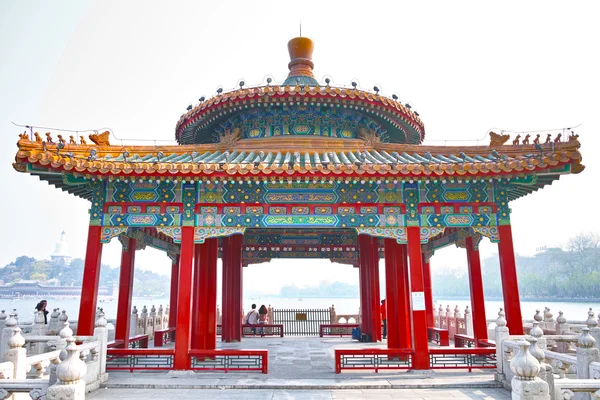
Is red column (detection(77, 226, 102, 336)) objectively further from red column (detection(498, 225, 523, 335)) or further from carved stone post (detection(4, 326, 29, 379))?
red column (detection(498, 225, 523, 335))

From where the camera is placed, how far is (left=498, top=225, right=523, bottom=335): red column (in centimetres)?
1206

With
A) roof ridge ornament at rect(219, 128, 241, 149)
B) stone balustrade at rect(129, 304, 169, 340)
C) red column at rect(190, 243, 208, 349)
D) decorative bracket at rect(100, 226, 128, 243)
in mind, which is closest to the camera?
decorative bracket at rect(100, 226, 128, 243)

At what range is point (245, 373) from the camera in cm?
1170

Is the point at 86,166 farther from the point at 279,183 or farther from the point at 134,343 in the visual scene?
the point at 134,343

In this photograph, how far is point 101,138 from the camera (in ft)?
44.5

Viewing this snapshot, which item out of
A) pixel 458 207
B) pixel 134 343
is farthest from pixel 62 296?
pixel 458 207

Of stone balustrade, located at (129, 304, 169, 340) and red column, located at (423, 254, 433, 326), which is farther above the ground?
red column, located at (423, 254, 433, 326)

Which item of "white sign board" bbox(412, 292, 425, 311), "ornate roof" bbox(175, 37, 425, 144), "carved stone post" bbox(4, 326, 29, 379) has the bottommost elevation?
"carved stone post" bbox(4, 326, 29, 379)

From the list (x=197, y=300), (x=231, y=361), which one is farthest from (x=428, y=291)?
(x=231, y=361)

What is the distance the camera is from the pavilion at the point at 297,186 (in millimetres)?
11586

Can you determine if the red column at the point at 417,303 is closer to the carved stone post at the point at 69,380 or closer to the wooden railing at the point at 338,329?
the carved stone post at the point at 69,380

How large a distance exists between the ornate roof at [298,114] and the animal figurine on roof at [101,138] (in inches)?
125

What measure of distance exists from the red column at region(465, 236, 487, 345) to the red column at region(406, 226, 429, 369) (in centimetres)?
398

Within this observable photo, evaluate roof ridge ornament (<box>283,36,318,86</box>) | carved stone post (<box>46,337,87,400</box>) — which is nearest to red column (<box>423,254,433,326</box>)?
roof ridge ornament (<box>283,36,318,86</box>)
